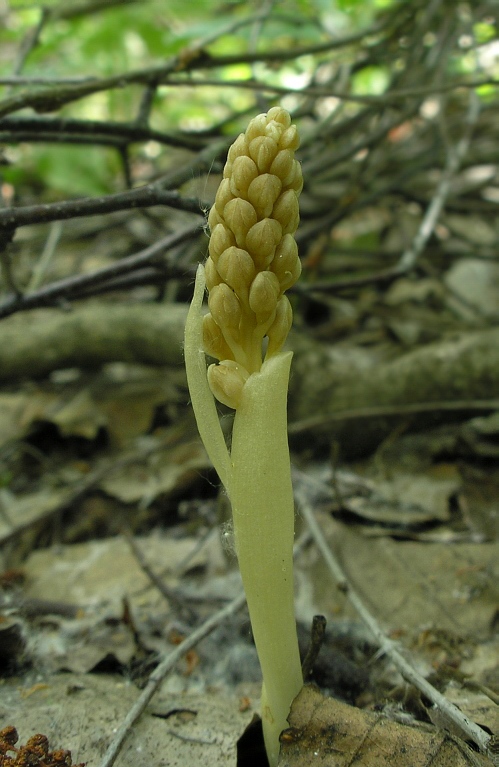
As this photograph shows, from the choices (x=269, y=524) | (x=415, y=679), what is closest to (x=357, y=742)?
(x=415, y=679)

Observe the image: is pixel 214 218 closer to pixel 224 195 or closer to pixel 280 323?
pixel 224 195

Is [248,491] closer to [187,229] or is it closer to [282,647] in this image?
[282,647]

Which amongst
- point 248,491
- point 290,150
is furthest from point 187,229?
point 248,491

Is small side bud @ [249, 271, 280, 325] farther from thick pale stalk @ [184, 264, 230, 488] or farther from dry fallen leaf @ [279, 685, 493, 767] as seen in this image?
dry fallen leaf @ [279, 685, 493, 767]

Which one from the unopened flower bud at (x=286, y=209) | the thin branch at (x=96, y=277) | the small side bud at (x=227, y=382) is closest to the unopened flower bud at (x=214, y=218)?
the unopened flower bud at (x=286, y=209)

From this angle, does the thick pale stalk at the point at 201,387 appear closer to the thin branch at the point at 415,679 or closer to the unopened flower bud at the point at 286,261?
the unopened flower bud at the point at 286,261

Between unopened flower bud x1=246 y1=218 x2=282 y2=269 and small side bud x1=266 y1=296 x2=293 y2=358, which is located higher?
unopened flower bud x1=246 y1=218 x2=282 y2=269

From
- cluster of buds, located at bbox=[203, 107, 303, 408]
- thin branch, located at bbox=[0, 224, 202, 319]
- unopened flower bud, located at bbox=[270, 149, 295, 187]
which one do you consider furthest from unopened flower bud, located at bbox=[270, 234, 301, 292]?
thin branch, located at bbox=[0, 224, 202, 319]
